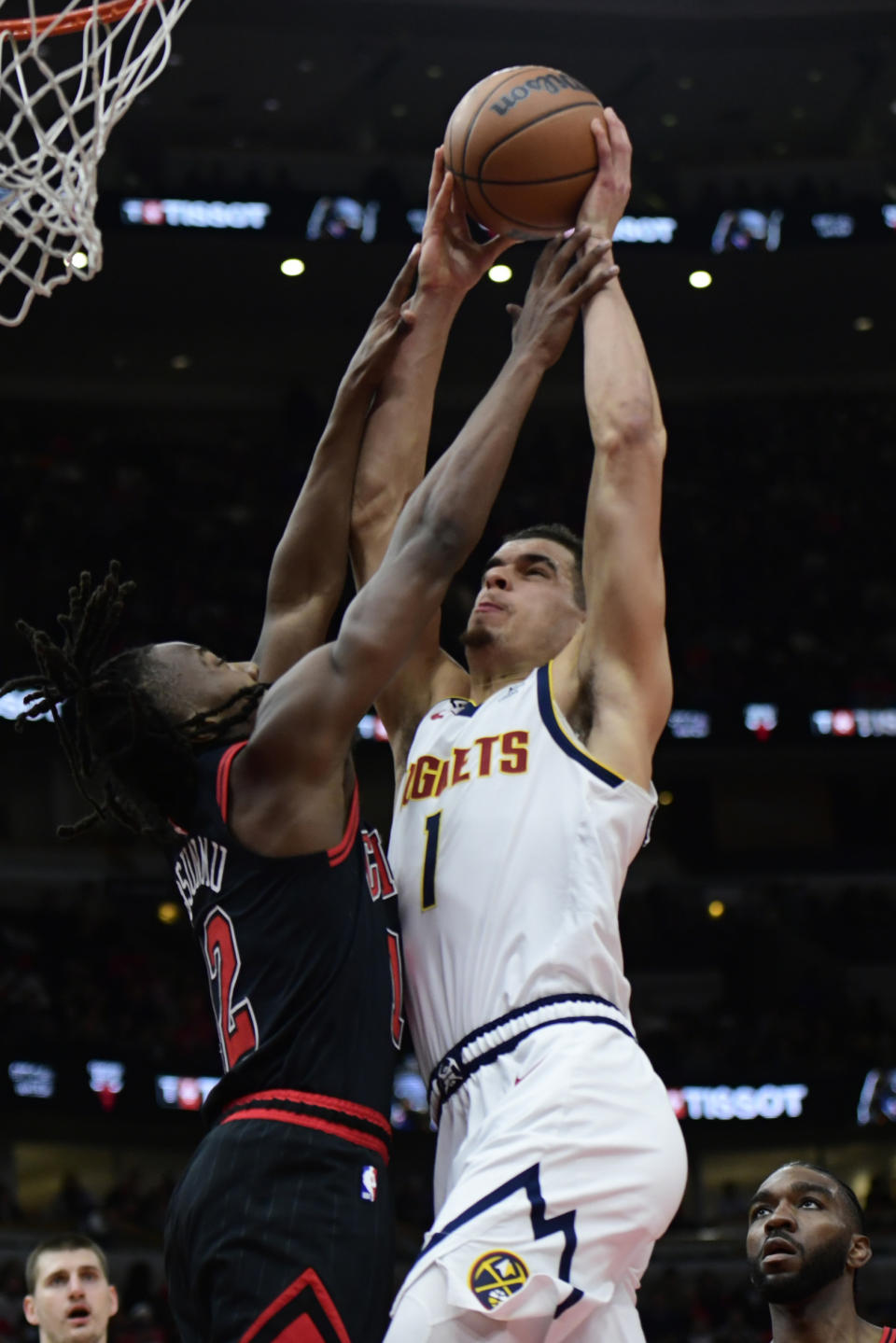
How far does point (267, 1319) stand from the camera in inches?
110

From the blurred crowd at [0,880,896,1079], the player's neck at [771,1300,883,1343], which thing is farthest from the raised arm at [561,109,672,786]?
the blurred crowd at [0,880,896,1079]

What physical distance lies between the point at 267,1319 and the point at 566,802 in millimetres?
1107

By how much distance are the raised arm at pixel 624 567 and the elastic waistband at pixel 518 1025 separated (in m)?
0.47

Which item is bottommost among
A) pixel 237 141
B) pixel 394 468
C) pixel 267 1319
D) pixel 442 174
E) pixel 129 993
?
pixel 129 993

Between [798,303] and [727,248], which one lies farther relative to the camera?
[798,303]

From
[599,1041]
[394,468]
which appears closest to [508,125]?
[394,468]

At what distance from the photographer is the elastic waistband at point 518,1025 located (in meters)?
3.20

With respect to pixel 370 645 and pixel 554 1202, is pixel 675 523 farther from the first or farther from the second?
pixel 554 1202

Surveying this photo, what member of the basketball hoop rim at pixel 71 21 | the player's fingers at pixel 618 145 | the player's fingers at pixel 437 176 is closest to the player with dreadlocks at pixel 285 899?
the player's fingers at pixel 618 145

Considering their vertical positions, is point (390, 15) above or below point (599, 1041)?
above

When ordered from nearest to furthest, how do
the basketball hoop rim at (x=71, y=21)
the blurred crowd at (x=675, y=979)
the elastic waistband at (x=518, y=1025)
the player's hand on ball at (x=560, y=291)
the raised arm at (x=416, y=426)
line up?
the elastic waistband at (x=518, y=1025) < the player's hand on ball at (x=560, y=291) < the raised arm at (x=416, y=426) < the basketball hoop rim at (x=71, y=21) < the blurred crowd at (x=675, y=979)

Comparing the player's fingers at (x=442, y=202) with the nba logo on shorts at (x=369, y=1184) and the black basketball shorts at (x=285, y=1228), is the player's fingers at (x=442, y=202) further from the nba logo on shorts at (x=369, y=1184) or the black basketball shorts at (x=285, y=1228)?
the nba logo on shorts at (x=369, y=1184)

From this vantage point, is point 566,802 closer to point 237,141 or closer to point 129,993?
point 129,993

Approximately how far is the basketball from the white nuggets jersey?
108cm
